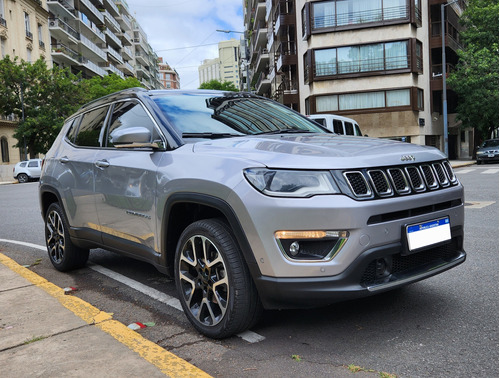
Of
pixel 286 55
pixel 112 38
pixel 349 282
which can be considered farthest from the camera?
pixel 112 38

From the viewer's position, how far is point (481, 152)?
28203 millimetres

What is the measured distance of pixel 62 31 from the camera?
51.3 meters

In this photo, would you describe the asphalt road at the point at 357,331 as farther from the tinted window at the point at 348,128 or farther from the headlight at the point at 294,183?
the tinted window at the point at 348,128

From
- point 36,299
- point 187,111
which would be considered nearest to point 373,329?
point 187,111

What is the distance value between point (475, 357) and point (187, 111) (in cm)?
260

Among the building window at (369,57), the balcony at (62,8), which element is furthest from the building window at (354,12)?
the balcony at (62,8)

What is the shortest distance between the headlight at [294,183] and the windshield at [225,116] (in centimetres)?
104

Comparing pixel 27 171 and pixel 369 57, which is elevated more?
pixel 369 57

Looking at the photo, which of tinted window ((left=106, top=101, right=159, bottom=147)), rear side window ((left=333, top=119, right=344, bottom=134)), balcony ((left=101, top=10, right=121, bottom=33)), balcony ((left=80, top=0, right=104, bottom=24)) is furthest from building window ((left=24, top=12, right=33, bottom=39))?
tinted window ((left=106, top=101, right=159, bottom=147))

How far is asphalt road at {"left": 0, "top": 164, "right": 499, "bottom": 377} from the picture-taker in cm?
269

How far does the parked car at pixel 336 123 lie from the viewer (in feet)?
44.9

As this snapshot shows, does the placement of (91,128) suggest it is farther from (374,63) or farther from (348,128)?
(374,63)

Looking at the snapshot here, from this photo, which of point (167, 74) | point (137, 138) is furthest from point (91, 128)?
point (167, 74)

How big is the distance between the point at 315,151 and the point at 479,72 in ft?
114
